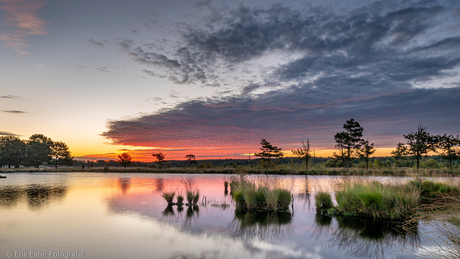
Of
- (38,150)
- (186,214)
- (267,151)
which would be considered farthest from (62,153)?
(186,214)

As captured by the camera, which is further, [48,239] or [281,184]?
[281,184]

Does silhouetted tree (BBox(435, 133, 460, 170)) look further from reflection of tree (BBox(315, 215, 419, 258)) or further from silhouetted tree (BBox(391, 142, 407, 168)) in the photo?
reflection of tree (BBox(315, 215, 419, 258))

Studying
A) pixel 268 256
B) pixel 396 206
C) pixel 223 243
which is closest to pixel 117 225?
pixel 223 243

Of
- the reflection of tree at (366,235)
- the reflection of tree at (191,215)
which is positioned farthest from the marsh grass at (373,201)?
the reflection of tree at (191,215)

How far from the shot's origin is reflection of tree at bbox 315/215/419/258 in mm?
8211

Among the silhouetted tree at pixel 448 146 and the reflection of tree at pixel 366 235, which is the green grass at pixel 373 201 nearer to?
the reflection of tree at pixel 366 235

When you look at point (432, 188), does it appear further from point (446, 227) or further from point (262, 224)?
point (446, 227)

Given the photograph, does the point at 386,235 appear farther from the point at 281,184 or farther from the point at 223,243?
the point at 281,184

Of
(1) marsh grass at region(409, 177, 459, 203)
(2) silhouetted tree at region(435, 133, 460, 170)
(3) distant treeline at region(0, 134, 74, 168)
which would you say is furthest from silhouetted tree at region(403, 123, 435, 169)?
(3) distant treeline at region(0, 134, 74, 168)

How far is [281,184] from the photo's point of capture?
1578cm

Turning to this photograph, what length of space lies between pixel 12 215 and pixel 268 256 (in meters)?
12.8

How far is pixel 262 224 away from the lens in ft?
37.4

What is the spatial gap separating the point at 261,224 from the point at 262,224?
5 cm

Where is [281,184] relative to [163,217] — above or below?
above
